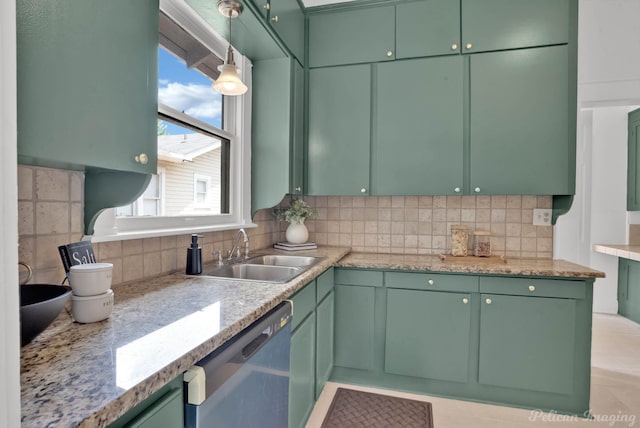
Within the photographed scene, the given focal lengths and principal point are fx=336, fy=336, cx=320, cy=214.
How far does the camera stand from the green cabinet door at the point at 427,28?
2.28 metres

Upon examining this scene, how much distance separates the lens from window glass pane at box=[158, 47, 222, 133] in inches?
65.1

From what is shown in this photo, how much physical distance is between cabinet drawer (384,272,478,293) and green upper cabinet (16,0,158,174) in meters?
1.64

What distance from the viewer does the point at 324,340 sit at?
2072 mm

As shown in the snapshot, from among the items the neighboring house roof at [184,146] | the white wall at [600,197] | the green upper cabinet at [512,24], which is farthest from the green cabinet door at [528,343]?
the white wall at [600,197]

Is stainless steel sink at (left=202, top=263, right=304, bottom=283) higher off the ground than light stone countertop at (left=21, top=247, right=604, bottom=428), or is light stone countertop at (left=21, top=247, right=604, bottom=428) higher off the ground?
light stone countertop at (left=21, top=247, right=604, bottom=428)

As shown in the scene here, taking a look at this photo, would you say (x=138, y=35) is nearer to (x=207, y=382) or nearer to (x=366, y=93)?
(x=207, y=382)

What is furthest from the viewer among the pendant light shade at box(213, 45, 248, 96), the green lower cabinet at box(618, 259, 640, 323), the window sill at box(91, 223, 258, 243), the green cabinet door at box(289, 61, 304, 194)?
the green lower cabinet at box(618, 259, 640, 323)

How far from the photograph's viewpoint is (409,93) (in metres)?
2.38

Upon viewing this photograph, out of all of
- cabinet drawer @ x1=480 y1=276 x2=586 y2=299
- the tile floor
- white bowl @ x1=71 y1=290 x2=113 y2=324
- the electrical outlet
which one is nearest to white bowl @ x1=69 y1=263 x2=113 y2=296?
white bowl @ x1=71 y1=290 x2=113 y2=324

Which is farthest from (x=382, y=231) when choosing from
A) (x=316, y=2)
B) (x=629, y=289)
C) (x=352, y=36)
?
(x=629, y=289)

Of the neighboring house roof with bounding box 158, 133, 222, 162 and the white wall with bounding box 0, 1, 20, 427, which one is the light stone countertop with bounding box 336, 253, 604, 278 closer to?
the neighboring house roof with bounding box 158, 133, 222, 162

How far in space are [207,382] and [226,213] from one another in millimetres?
1542

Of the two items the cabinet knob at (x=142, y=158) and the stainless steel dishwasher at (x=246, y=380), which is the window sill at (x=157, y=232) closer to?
the cabinet knob at (x=142, y=158)

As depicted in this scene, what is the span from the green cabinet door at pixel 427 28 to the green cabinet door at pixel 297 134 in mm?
721
